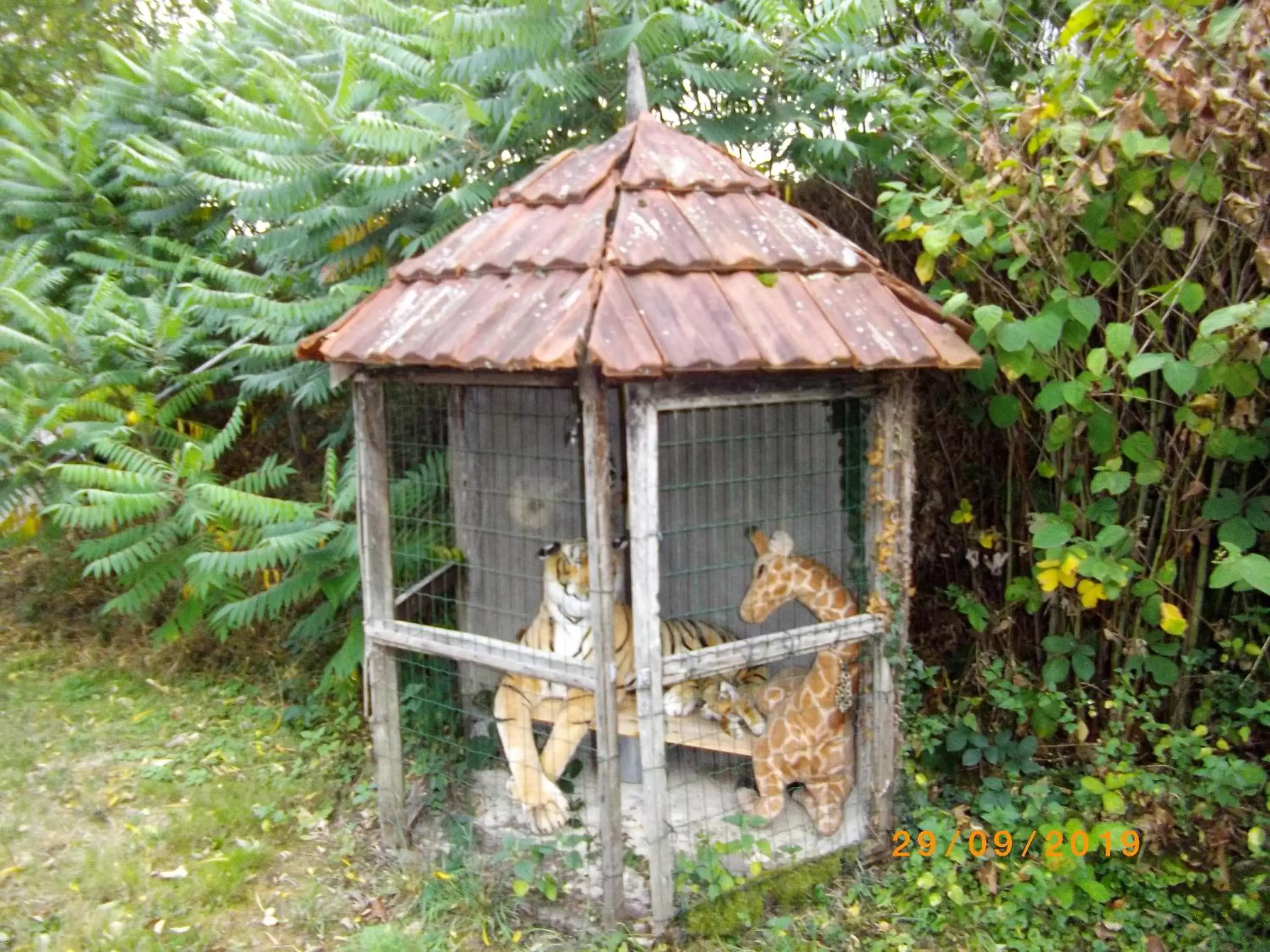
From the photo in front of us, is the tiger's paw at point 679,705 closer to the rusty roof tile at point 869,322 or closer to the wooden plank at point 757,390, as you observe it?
the wooden plank at point 757,390

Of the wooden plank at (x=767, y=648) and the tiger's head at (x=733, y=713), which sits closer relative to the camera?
the wooden plank at (x=767, y=648)

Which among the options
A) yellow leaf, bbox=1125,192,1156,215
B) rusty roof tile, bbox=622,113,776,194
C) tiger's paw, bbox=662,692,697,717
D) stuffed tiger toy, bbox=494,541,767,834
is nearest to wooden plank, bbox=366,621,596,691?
stuffed tiger toy, bbox=494,541,767,834

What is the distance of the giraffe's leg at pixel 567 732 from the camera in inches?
152

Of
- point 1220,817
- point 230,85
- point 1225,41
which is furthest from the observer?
point 230,85

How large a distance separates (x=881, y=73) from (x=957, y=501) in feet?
6.89

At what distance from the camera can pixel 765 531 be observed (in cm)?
429

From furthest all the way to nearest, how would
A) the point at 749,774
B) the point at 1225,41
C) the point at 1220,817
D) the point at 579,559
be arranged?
the point at 749,774
the point at 579,559
the point at 1220,817
the point at 1225,41

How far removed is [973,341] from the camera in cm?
352

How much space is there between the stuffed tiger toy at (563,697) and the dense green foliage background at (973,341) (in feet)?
2.87

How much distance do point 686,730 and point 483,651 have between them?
1.00 meters

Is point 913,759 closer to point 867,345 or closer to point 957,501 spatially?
point 957,501

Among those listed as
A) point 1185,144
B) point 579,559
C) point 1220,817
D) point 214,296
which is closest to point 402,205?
point 214,296

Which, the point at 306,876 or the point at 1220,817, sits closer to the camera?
A: the point at 1220,817

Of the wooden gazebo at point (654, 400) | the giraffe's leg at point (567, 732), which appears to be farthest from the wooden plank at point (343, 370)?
the giraffe's leg at point (567, 732)
